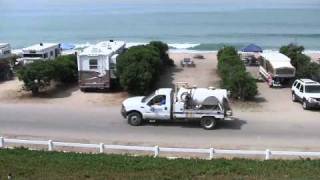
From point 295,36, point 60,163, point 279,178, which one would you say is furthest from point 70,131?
point 295,36

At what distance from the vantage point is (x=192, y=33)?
4552 inches

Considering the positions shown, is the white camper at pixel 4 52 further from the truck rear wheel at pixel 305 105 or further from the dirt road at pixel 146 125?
the truck rear wheel at pixel 305 105

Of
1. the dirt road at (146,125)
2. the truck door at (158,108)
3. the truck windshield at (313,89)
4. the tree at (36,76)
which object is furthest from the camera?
the tree at (36,76)

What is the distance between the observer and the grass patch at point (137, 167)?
15508 mm

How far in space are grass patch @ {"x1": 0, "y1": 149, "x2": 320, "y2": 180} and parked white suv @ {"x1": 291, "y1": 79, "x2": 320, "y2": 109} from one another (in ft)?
37.3

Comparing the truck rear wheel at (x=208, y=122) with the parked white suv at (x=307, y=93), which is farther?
→ the parked white suv at (x=307, y=93)

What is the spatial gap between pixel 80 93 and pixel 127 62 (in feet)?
10.9

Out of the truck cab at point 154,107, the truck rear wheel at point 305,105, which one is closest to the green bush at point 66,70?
the truck cab at point 154,107

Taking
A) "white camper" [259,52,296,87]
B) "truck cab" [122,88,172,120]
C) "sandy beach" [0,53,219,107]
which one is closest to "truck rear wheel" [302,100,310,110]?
"white camper" [259,52,296,87]

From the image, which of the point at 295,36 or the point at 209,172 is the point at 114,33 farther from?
the point at 209,172

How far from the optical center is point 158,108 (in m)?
24.9

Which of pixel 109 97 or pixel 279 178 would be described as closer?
pixel 279 178

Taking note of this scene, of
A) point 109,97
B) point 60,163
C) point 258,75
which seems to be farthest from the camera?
point 258,75

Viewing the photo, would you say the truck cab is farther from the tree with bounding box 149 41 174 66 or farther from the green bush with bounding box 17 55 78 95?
the tree with bounding box 149 41 174 66
